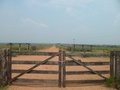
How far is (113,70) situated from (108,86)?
801 millimetres

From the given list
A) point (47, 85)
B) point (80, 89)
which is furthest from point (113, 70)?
point (47, 85)

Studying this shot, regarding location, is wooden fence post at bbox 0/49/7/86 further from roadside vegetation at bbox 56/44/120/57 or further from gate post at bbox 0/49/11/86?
roadside vegetation at bbox 56/44/120/57

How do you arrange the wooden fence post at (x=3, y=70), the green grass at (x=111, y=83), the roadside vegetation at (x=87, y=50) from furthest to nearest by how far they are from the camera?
the roadside vegetation at (x=87, y=50) < the green grass at (x=111, y=83) < the wooden fence post at (x=3, y=70)

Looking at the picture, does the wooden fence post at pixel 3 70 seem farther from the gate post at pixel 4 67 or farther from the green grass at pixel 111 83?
the green grass at pixel 111 83

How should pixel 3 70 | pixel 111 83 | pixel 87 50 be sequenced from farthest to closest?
pixel 87 50 < pixel 111 83 < pixel 3 70

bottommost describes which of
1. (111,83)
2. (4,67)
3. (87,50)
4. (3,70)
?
(111,83)

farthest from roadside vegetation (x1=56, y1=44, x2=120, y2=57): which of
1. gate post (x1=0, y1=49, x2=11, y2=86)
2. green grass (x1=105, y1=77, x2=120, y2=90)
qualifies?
gate post (x1=0, y1=49, x2=11, y2=86)

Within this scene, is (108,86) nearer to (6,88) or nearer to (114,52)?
(114,52)

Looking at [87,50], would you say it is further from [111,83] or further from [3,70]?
[3,70]

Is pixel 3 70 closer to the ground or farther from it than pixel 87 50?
farther from it

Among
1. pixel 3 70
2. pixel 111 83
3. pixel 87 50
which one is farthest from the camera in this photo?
pixel 87 50

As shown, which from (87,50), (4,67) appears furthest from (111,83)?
(87,50)

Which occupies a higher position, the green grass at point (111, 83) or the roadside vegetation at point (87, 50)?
the roadside vegetation at point (87, 50)

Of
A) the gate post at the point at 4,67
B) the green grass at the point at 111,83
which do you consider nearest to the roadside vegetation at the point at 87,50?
the green grass at the point at 111,83
